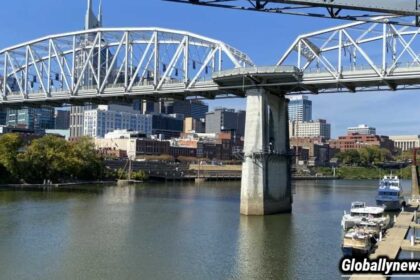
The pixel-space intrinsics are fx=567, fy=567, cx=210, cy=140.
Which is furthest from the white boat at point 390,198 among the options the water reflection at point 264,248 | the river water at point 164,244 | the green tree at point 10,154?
the green tree at point 10,154

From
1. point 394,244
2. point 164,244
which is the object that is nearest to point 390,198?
point 394,244

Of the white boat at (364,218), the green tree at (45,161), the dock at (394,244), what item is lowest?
the dock at (394,244)

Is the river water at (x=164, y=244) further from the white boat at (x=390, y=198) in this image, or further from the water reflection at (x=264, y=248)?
the white boat at (x=390, y=198)

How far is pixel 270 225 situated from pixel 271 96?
2083 centimetres

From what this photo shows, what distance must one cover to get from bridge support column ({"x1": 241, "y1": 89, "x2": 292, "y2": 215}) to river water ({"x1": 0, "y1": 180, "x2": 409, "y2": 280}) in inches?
98.6

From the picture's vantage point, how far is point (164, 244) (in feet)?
165

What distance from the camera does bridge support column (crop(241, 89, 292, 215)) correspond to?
7419cm

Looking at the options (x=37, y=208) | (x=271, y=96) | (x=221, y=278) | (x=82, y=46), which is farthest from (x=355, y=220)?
(x=82, y=46)

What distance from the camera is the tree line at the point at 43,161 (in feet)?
431

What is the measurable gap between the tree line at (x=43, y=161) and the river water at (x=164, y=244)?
177 ft

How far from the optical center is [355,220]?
181 feet

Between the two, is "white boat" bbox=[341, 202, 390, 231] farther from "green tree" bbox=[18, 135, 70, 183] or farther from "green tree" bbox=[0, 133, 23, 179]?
"green tree" bbox=[18, 135, 70, 183]

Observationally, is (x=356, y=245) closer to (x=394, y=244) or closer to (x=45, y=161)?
(x=394, y=244)

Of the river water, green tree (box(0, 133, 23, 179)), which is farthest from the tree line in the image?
the river water
